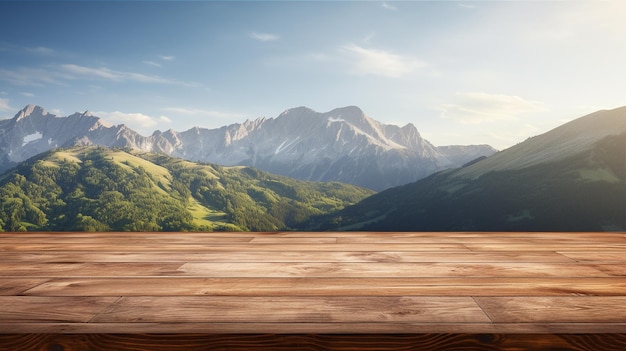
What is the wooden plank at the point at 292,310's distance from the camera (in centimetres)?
253

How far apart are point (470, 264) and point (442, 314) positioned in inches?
71.1

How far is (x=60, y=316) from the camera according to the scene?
263cm

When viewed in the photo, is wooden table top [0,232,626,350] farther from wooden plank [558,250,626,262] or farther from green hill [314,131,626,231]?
green hill [314,131,626,231]

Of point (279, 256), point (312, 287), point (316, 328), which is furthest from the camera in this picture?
point (279, 256)

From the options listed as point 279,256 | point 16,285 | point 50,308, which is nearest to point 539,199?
point 279,256

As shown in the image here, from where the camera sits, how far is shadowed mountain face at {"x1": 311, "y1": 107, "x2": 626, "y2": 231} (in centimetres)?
12988

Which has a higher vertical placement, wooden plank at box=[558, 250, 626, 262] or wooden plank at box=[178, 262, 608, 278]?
wooden plank at box=[558, 250, 626, 262]

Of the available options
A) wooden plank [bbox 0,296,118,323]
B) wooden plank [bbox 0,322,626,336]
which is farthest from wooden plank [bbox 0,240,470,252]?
wooden plank [bbox 0,322,626,336]

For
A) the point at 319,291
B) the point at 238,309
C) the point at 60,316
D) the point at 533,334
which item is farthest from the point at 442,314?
the point at 60,316

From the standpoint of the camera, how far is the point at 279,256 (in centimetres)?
470

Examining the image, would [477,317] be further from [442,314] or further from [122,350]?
[122,350]

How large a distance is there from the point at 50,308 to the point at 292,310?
1.76 meters

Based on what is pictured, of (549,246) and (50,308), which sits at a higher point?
(549,246)

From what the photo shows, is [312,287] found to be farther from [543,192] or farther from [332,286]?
A: [543,192]
